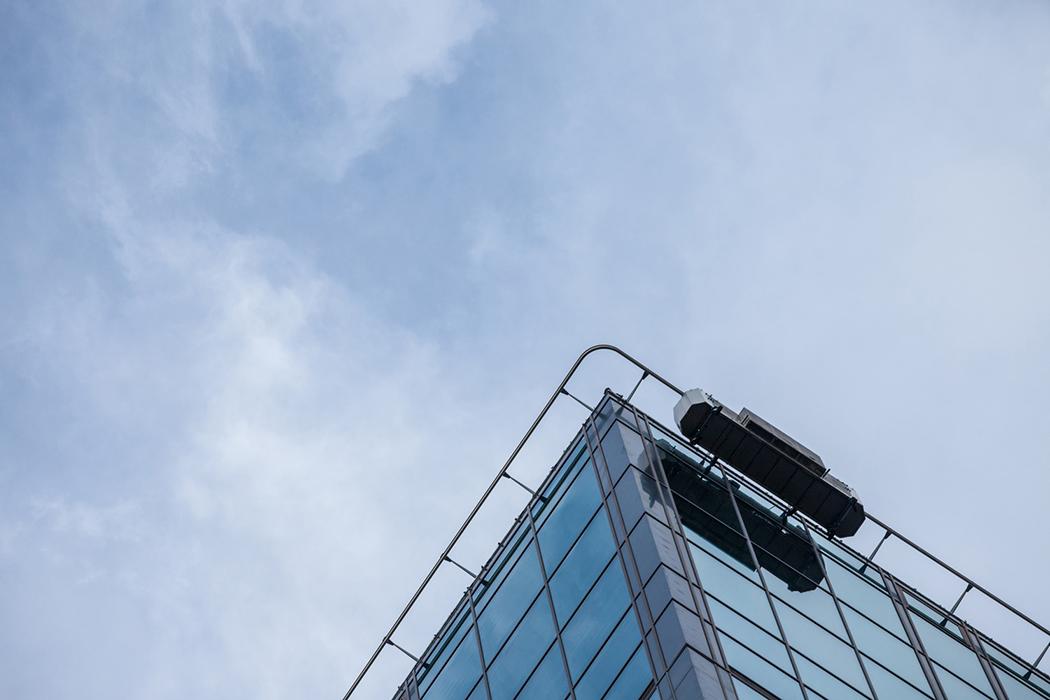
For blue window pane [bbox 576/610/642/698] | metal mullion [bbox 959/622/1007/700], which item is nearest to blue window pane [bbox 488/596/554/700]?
blue window pane [bbox 576/610/642/698]

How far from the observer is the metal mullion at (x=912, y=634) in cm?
3444

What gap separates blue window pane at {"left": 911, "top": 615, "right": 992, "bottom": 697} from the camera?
120ft

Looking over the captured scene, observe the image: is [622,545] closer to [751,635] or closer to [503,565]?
[751,635]

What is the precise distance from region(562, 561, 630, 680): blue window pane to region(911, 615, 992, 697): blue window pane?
10.6 m

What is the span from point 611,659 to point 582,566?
3.51 m

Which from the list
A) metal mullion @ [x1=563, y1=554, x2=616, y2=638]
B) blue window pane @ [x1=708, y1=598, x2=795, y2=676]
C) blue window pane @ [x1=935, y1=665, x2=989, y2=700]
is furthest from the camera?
blue window pane @ [x1=935, y1=665, x2=989, y2=700]

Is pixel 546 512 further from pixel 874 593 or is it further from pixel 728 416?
pixel 874 593

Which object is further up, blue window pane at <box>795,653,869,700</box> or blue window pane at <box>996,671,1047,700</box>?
blue window pane at <box>996,671,1047,700</box>

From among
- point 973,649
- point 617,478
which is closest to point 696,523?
point 617,478

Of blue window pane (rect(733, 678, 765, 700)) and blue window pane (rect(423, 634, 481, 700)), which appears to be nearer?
blue window pane (rect(733, 678, 765, 700))

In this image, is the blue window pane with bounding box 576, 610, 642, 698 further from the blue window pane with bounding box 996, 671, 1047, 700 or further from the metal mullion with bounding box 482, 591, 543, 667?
the blue window pane with bounding box 996, 671, 1047, 700

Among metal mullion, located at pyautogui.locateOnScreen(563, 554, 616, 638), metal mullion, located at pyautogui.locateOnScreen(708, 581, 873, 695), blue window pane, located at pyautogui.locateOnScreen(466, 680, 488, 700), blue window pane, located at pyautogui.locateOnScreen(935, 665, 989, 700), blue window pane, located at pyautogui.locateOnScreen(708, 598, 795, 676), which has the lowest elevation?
blue window pane, located at pyautogui.locateOnScreen(466, 680, 488, 700)

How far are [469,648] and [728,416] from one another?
960 cm

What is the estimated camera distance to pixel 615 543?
31625 mm
